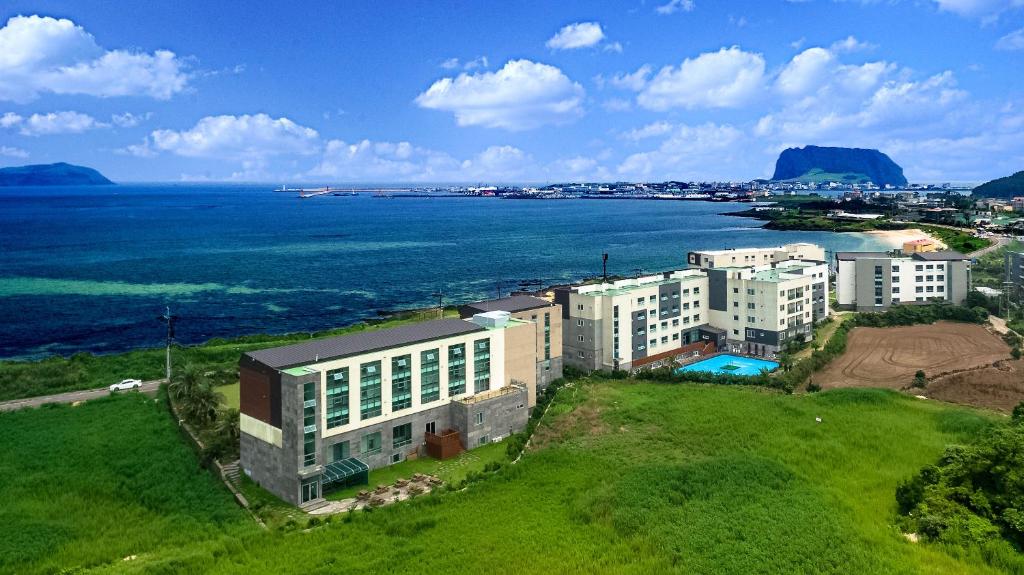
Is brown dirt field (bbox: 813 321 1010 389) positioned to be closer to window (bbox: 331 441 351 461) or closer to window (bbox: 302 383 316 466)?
window (bbox: 331 441 351 461)

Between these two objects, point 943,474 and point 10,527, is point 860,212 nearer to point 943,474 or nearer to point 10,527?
point 943,474

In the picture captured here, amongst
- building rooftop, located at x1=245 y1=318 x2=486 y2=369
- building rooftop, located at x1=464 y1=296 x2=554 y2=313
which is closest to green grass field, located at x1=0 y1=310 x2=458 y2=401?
building rooftop, located at x1=245 y1=318 x2=486 y2=369

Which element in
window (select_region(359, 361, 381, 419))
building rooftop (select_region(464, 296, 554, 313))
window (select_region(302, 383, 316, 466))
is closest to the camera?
window (select_region(302, 383, 316, 466))

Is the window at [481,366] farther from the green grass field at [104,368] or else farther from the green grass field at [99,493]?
the green grass field at [104,368]

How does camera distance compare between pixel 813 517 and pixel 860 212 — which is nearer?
pixel 813 517

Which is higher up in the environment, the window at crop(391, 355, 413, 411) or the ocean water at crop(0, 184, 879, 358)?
the ocean water at crop(0, 184, 879, 358)

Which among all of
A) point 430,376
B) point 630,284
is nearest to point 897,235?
point 630,284

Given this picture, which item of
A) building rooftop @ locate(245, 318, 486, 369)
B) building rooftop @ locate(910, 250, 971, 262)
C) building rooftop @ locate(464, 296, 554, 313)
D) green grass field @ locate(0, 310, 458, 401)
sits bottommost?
green grass field @ locate(0, 310, 458, 401)

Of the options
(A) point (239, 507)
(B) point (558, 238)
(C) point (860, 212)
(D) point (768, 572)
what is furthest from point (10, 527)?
(C) point (860, 212)
